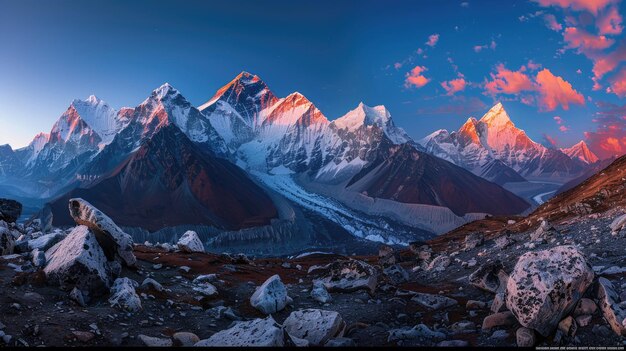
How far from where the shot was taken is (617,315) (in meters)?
12.5

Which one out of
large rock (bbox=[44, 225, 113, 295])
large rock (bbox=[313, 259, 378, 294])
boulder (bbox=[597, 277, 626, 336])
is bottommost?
large rock (bbox=[313, 259, 378, 294])

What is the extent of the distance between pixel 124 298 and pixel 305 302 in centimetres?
1081

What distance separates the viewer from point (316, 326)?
16594mm

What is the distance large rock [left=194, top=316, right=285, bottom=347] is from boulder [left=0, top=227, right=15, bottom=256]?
610 inches

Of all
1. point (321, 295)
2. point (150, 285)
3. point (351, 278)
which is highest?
point (150, 285)

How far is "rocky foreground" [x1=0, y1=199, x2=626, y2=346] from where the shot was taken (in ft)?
44.3

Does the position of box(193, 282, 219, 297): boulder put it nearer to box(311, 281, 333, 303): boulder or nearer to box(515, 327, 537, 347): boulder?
box(311, 281, 333, 303): boulder

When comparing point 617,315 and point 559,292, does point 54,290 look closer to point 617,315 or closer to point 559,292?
point 559,292

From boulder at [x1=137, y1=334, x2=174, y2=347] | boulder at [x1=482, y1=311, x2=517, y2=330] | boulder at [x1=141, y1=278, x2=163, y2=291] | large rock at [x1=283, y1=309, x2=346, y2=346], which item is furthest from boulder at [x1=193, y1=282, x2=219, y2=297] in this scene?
boulder at [x1=482, y1=311, x2=517, y2=330]

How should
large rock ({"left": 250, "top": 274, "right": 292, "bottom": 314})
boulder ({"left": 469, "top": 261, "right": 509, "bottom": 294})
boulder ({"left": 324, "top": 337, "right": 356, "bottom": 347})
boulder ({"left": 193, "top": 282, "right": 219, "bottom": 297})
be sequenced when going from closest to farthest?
boulder ({"left": 324, "top": 337, "right": 356, "bottom": 347}), boulder ({"left": 469, "top": 261, "right": 509, "bottom": 294}), large rock ({"left": 250, "top": 274, "right": 292, "bottom": 314}), boulder ({"left": 193, "top": 282, "right": 219, "bottom": 297})

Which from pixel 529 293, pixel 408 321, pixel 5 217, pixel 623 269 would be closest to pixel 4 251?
pixel 5 217

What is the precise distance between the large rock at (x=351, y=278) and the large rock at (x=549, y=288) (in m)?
12.3

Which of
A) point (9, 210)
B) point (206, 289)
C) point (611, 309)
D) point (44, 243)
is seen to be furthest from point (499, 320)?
point (9, 210)

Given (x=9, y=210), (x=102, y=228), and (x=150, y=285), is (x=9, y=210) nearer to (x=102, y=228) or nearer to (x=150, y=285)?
(x=102, y=228)
